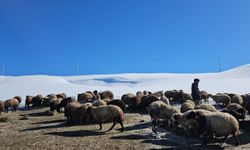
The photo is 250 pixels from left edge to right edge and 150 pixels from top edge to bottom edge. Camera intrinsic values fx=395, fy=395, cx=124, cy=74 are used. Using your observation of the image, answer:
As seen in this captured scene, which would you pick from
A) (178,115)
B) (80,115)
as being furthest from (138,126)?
(80,115)

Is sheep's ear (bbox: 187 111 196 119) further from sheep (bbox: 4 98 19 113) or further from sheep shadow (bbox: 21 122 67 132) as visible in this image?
sheep (bbox: 4 98 19 113)

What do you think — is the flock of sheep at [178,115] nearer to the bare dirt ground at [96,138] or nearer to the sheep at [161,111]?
the sheep at [161,111]

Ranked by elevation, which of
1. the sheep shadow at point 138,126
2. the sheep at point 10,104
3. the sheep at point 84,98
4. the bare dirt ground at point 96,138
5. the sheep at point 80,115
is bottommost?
the bare dirt ground at point 96,138

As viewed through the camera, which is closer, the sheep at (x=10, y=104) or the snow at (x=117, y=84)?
the sheep at (x=10, y=104)

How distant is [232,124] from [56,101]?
61.9 ft

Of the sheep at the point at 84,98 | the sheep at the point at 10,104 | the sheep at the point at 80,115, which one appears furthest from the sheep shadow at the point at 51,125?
the sheep at the point at 84,98

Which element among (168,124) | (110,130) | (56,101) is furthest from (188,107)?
(56,101)

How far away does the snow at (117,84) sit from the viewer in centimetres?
5719

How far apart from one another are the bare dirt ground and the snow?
3019 centimetres

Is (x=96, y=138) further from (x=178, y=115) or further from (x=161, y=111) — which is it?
(x=161, y=111)

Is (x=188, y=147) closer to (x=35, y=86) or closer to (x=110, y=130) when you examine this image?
(x=110, y=130)

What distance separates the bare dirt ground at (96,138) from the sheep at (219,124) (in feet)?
1.72

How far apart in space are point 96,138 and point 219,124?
5.37 m

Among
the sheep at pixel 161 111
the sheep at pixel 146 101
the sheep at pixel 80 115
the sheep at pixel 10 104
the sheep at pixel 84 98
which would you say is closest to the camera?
the sheep at pixel 161 111
